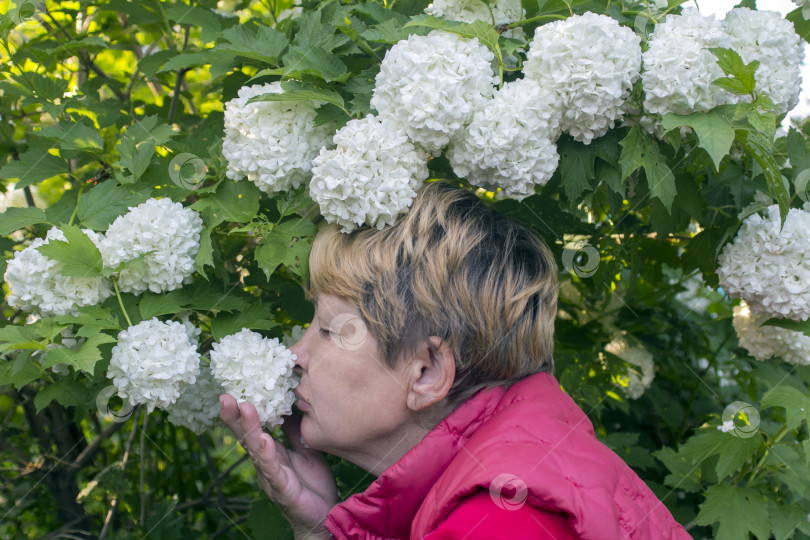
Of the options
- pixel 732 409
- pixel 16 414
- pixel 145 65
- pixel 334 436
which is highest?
A: pixel 145 65

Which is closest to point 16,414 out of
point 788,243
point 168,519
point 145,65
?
point 168,519

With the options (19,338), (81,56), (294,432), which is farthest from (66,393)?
(81,56)

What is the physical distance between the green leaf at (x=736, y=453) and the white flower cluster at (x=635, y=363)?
2.73 ft

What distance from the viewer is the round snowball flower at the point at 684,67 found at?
5.53ft

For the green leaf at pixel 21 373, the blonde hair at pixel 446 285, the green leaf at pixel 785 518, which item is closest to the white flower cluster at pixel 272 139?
the blonde hair at pixel 446 285

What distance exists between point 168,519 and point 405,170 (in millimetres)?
2065

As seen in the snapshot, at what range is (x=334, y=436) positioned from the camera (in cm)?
188

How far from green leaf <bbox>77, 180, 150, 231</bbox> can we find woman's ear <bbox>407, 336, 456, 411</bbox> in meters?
0.92

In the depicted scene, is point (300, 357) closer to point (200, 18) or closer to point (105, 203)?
point (105, 203)

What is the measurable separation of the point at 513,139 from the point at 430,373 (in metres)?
0.66

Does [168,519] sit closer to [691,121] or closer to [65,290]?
[65,290]

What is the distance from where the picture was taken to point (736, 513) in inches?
86.2

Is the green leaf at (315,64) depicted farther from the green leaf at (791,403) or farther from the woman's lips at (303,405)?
the green leaf at (791,403)

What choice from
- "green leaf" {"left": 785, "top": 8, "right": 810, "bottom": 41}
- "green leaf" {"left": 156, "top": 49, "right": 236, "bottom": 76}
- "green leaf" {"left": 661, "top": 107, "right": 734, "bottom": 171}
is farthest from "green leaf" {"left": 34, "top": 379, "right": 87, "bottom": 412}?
"green leaf" {"left": 785, "top": 8, "right": 810, "bottom": 41}
